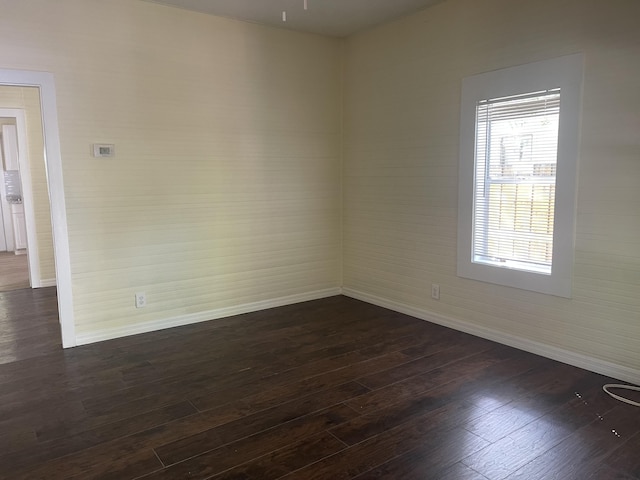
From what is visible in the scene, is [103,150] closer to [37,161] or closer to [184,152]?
[184,152]

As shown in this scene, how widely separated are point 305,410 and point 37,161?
5248 mm

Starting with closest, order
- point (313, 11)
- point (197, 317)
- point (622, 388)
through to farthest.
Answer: point (622, 388)
point (313, 11)
point (197, 317)

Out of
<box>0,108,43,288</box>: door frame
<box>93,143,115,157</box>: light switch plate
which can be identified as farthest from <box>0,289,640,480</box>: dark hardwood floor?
<box>0,108,43,288</box>: door frame

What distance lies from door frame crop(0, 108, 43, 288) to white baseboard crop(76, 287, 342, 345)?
8.76ft

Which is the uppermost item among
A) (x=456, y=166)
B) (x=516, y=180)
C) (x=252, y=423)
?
(x=456, y=166)

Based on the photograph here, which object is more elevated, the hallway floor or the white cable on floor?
the hallway floor

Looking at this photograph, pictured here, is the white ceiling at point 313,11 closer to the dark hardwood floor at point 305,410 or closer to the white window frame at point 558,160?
the white window frame at point 558,160

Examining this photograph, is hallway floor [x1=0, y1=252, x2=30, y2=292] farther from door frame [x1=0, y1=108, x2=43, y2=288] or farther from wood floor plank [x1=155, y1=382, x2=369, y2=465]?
wood floor plank [x1=155, y1=382, x2=369, y2=465]

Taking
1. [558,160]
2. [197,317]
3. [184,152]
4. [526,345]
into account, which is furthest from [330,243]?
[558,160]

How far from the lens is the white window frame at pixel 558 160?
3.21m

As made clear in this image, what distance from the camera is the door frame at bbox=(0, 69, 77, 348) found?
11.7 feet

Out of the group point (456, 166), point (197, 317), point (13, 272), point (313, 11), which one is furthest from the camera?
point (13, 272)

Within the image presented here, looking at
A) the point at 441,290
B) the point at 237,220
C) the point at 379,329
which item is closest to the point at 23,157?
the point at 237,220

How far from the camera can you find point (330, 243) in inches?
213
